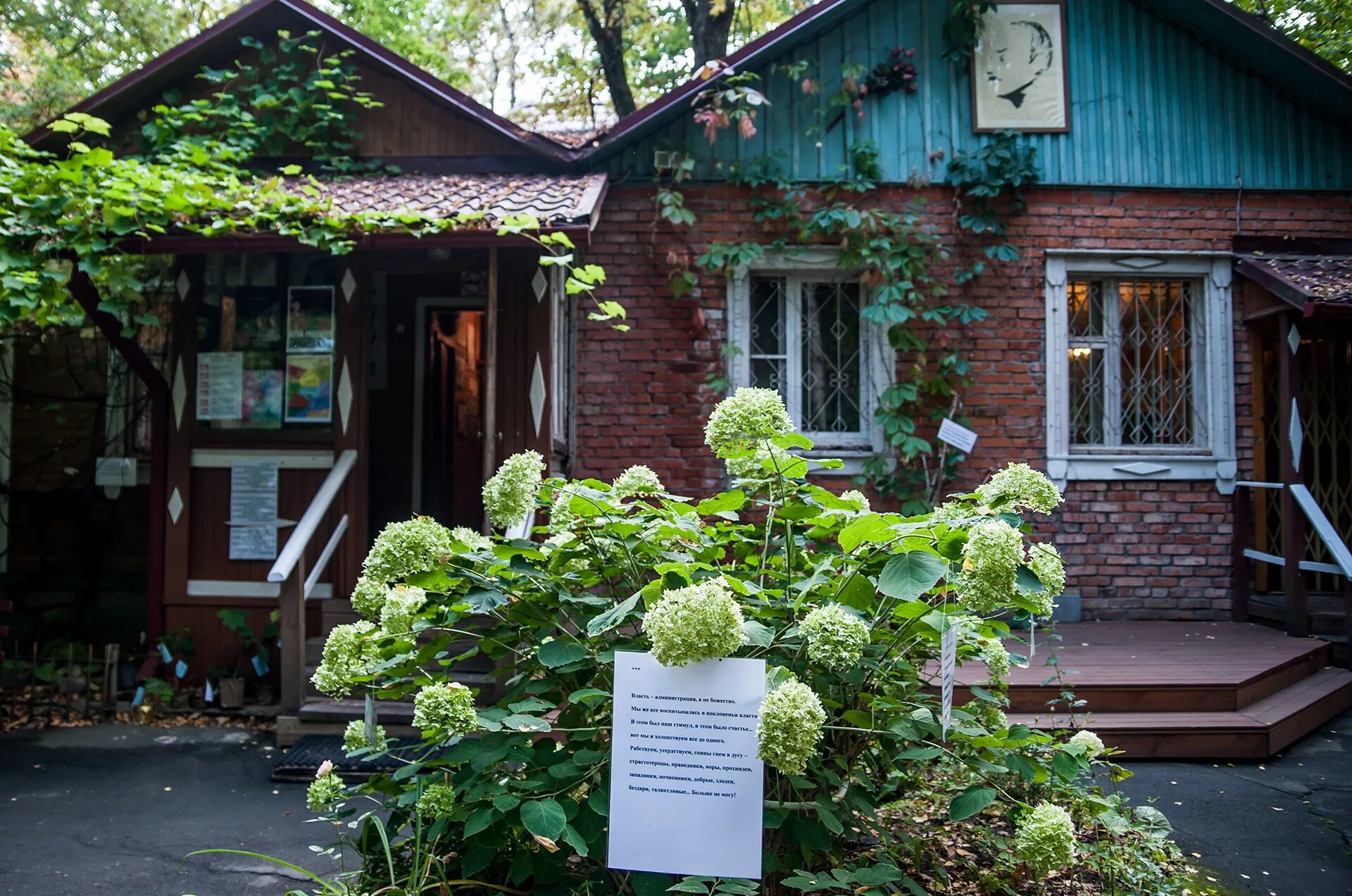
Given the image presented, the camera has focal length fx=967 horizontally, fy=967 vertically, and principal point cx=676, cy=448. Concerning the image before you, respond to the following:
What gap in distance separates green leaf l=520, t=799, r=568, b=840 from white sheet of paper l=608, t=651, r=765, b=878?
0.11m

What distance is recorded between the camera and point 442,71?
16125 millimetres

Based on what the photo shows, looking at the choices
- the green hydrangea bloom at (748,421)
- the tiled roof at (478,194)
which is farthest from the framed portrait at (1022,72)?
the green hydrangea bloom at (748,421)

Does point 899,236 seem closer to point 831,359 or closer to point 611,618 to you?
point 831,359

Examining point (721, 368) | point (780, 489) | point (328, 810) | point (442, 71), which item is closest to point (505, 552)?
point (780, 489)

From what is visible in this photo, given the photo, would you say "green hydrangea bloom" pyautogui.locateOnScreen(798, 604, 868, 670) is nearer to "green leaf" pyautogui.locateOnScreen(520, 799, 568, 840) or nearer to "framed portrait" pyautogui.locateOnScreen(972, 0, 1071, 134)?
"green leaf" pyautogui.locateOnScreen(520, 799, 568, 840)

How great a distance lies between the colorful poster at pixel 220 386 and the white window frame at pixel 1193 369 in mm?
6101

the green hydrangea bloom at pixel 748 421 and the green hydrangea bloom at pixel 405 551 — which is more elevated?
the green hydrangea bloom at pixel 748 421

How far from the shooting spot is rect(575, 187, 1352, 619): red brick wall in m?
7.52

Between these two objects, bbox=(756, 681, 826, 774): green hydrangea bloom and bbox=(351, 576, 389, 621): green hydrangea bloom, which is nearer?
bbox=(756, 681, 826, 774): green hydrangea bloom

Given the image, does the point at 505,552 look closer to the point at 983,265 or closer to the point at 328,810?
the point at 328,810

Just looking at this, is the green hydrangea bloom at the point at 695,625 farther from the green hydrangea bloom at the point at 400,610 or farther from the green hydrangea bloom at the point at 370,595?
the green hydrangea bloom at the point at 370,595

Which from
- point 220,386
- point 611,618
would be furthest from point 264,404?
point 611,618

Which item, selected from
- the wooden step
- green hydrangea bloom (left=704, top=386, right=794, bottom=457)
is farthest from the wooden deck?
green hydrangea bloom (left=704, top=386, right=794, bottom=457)

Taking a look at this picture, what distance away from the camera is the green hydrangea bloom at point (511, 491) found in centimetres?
234
